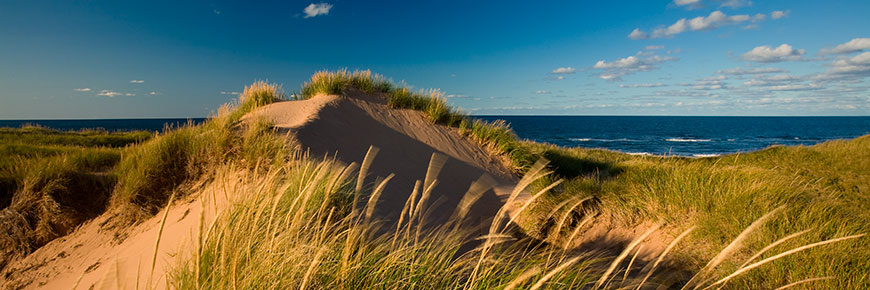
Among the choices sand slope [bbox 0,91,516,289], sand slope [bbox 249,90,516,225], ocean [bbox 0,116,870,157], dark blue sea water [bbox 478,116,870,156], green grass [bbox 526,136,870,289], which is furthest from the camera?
dark blue sea water [bbox 478,116,870,156]

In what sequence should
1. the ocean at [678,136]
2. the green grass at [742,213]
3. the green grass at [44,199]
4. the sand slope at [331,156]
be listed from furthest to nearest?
the ocean at [678,136] → the green grass at [44,199] → the sand slope at [331,156] → the green grass at [742,213]

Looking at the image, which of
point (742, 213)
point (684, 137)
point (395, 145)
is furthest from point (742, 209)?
point (684, 137)

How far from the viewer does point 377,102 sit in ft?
40.6

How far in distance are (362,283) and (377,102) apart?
998cm

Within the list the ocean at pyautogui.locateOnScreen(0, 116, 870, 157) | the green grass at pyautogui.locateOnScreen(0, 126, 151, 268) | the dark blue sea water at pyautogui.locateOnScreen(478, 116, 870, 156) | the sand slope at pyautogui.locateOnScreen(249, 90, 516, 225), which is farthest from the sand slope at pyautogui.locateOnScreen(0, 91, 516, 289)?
the dark blue sea water at pyautogui.locateOnScreen(478, 116, 870, 156)

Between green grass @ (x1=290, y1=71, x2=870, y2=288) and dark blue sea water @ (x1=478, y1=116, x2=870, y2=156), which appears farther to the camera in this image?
dark blue sea water @ (x1=478, y1=116, x2=870, y2=156)

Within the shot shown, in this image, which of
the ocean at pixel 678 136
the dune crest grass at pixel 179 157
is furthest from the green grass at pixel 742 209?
the dune crest grass at pixel 179 157

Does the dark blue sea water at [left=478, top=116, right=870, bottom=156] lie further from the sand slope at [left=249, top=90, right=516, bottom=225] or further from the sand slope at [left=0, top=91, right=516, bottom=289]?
the sand slope at [left=0, top=91, right=516, bottom=289]

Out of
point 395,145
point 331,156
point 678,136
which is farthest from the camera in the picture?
point 678,136

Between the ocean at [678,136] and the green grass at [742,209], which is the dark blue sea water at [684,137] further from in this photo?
the green grass at [742,209]

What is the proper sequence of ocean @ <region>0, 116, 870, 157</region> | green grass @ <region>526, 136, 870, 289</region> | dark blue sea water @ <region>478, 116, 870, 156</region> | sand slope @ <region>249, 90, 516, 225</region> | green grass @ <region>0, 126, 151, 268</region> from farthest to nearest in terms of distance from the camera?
dark blue sea water @ <region>478, 116, 870, 156</region> → ocean @ <region>0, 116, 870, 157</region> → sand slope @ <region>249, 90, 516, 225</region> → green grass @ <region>0, 126, 151, 268</region> → green grass @ <region>526, 136, 870, 289</region>

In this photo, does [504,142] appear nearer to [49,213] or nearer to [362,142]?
[362,142]

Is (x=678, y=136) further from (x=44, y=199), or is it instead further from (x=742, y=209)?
(x=44, y=199)

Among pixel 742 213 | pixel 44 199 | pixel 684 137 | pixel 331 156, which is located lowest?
pixel 684 137
